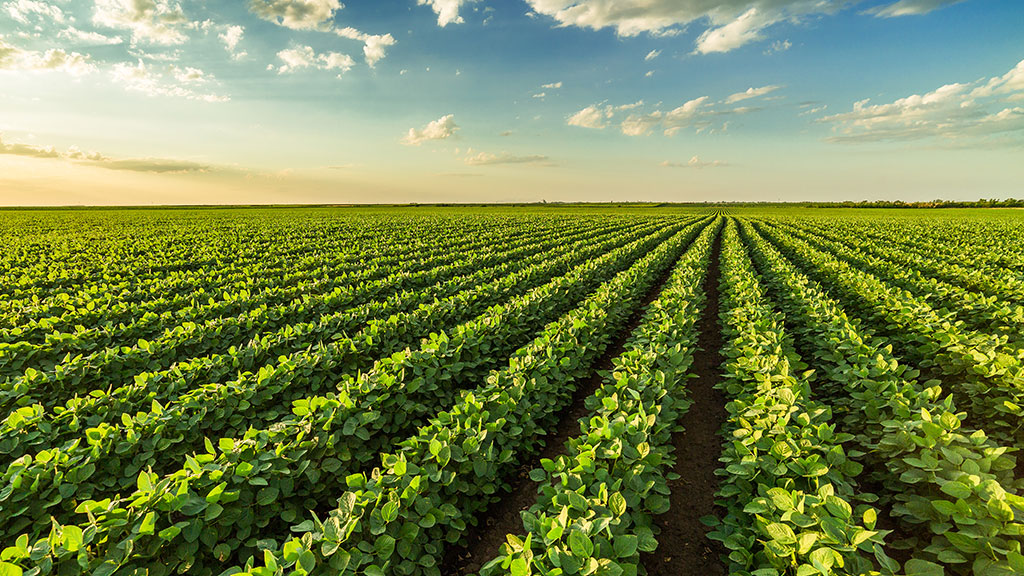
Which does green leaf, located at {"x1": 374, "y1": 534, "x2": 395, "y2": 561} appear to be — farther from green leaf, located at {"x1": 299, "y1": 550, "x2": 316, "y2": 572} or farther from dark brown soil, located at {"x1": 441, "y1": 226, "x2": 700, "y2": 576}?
dark brown soil, located at {"x1": 441, "y1": 226, "x2": 700, "y2": 576}

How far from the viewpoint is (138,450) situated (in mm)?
4230

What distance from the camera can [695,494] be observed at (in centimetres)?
486

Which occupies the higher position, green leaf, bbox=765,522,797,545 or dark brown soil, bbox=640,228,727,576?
green leaf, bbox=765,522,797,545

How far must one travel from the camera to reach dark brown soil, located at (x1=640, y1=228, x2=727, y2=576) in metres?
3.91

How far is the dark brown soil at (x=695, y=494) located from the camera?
12.8 feet

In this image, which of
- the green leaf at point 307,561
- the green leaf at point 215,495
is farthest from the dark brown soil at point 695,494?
the green leaf at point 215,495

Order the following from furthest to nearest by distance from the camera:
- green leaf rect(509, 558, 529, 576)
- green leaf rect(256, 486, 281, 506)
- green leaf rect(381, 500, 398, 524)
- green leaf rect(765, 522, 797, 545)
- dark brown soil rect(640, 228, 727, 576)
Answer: dark brown soil rect(640, 228, 727, 576), green leaf rect(256, 486, 281, 506), green leaf rect(381, 500, 398, 524), green leaf rect(765, 522, 797, 545), green leaf rect(509, 558, 529, 576)

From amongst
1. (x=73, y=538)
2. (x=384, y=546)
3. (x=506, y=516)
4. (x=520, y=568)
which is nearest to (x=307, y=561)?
(x=384, y=546)

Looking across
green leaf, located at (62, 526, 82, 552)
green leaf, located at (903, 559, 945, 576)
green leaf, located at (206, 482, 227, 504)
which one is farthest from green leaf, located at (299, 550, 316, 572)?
green leaf, located at (903, 559, 945, 576)

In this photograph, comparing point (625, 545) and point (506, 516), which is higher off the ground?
point (625, 545)

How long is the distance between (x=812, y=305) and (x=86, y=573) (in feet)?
35.1

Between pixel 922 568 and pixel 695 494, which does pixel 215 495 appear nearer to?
pixel 922 568

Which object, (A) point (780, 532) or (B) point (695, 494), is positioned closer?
(A) point (780, 532)

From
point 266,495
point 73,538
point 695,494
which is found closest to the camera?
point 73,538
